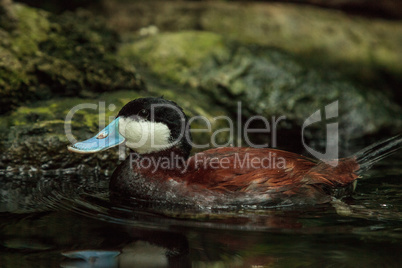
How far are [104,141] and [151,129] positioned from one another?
15.6 inches

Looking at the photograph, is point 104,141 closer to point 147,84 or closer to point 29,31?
point 147,84

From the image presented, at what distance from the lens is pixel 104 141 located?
405 cm

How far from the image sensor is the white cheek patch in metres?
4.02

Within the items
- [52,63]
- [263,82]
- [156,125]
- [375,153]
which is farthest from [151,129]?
[263,82]

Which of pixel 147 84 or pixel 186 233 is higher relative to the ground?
pixel 147 84

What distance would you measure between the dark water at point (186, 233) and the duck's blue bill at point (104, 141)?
37cm

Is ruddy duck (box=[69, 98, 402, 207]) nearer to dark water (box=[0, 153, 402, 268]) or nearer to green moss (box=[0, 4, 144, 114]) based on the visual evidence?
dark water (box=[0, 153, 402, 268])

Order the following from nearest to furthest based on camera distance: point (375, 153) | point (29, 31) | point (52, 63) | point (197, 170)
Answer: point (197, 170) < point (375, 153) < point (52, 63) < point (29, 31)

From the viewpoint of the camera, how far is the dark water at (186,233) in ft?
9.07

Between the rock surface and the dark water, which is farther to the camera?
the rock surface

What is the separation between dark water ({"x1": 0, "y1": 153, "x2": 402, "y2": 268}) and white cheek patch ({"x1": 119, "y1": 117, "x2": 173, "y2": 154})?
500mm

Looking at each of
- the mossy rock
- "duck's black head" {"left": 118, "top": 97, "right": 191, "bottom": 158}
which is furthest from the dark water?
the mossy rock

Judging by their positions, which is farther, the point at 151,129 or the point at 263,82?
the point at 263,82

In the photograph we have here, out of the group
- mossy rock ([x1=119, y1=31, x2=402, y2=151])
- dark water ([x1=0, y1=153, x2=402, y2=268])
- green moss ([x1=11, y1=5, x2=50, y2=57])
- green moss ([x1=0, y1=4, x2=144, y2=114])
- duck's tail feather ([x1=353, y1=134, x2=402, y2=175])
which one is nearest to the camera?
dark water ([x1=0, y1=153, x2=402, y2=268])
